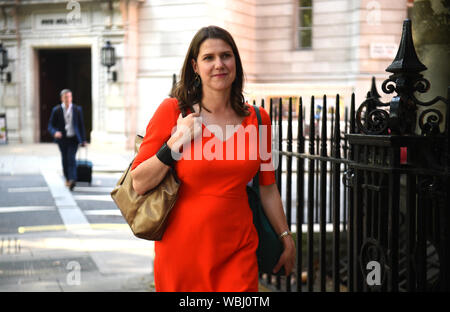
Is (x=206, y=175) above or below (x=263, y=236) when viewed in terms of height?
above

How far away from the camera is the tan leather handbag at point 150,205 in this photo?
8.73ft

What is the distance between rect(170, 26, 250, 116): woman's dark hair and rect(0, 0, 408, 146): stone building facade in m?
17.2

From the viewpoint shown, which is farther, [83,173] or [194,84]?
[83,173]

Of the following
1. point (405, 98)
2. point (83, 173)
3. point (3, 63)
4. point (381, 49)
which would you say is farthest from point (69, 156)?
point (381, 49)

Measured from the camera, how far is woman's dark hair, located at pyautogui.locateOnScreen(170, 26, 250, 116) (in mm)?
2771

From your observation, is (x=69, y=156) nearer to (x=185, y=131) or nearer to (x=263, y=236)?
(x=263, y=236)

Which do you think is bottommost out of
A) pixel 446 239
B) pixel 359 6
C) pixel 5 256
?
pixel 5 256

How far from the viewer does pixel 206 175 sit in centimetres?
268

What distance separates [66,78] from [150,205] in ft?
78.3

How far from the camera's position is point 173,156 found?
2662 mm
